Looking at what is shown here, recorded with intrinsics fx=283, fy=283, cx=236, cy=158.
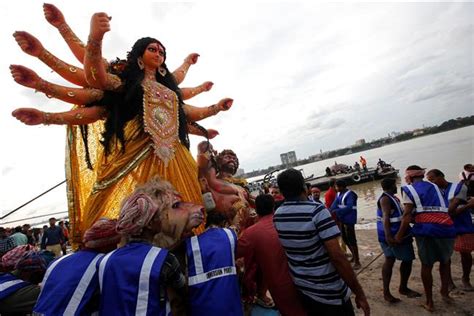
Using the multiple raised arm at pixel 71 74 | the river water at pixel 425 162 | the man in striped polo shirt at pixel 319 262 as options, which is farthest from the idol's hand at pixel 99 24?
the river water at pixel 425 162

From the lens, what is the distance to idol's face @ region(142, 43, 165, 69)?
2.74 m

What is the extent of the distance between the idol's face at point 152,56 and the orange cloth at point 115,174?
24.6 inches

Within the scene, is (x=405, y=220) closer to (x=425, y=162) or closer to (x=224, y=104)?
(x=224, y=104)

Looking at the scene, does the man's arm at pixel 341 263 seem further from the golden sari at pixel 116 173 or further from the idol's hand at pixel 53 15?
the idol's hand at pixel 53 15

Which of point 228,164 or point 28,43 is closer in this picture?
point 28,43

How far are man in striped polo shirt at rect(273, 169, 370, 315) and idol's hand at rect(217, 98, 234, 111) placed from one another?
57.2 inches

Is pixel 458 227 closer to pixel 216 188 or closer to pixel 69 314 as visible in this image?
pixel 216 188

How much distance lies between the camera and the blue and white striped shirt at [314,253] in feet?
7.18

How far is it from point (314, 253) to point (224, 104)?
1850 mm

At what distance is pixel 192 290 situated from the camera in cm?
169

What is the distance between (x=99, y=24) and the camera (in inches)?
84.0

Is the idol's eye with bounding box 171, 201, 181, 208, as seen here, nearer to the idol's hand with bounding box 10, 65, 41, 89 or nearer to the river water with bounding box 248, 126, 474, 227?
the idol's hand with bounding box 10, 65, 41, 89

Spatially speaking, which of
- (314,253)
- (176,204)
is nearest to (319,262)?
(314,253)

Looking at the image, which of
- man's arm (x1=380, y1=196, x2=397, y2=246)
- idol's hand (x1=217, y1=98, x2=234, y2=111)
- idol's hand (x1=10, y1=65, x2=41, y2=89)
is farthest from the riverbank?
idol's hand (x1=10, y1=65, x2=41, y2=89)
